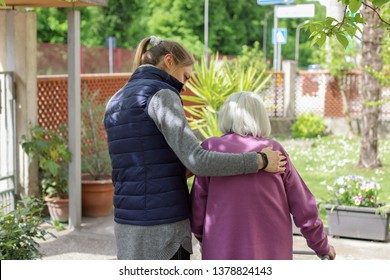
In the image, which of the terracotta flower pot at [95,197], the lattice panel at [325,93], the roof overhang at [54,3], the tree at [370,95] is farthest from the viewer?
the lattice panel at [325,93]

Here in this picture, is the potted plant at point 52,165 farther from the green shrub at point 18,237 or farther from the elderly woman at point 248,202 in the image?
the elderly woman at point 248,202

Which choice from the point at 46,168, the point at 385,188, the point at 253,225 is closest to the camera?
the point at 253,225

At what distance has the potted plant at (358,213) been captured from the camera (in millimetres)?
6691

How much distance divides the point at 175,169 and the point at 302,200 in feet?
1.73

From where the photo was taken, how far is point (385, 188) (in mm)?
9844

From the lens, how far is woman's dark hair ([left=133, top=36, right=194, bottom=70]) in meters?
3.09

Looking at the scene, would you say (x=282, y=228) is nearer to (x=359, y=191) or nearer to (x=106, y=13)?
(x=359, y=191)

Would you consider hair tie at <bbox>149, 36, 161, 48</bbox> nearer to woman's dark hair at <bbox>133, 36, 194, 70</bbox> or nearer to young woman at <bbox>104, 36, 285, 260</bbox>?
woman's dark hair at <bbox>133, 36, 194, 70</bbox>

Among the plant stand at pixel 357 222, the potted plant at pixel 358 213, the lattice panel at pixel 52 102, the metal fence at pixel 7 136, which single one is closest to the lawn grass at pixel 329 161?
the potted plant at pixel 358 213

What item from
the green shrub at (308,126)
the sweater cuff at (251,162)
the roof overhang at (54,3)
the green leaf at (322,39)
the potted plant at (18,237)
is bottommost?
the green shrub at (308,126)

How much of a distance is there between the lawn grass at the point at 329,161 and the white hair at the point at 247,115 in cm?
573

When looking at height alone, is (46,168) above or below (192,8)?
below

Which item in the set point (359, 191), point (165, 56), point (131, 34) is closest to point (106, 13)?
point (131, 34)

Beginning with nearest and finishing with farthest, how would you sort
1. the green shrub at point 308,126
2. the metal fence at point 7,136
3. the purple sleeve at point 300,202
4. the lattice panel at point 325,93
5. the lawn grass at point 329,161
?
the purple sleeve at point 300,202 → the metal fence at point 7,136 → the lawn grass at point 329,161 → the green shrub at point 308,126 → the lattice panel at point 325,93
